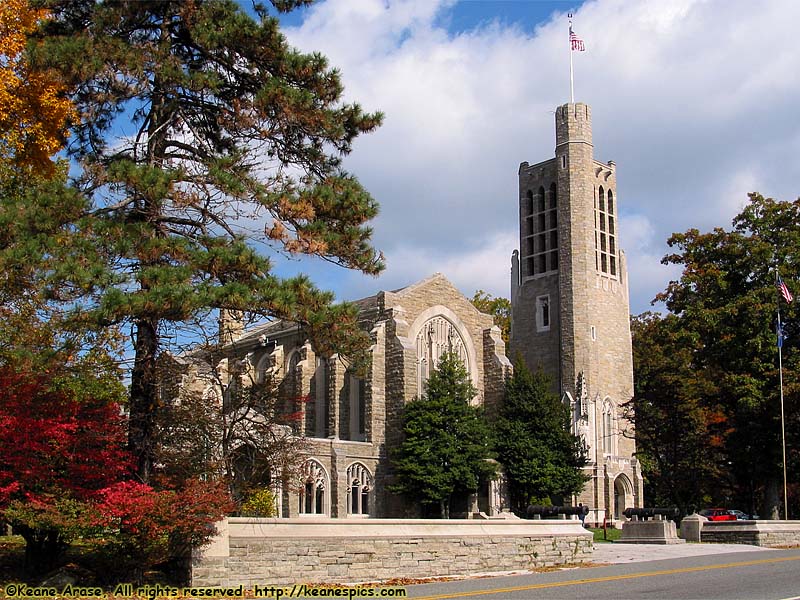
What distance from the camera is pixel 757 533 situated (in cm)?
2536

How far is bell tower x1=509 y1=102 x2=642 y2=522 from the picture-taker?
46188 mm

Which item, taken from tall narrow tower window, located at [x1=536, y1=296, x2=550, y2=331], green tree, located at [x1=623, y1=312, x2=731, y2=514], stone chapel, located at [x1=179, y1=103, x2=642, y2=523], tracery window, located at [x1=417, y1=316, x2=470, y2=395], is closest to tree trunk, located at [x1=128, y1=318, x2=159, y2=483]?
stone chapel, located at [x1=179, y1=103, x2=642, y2=523]

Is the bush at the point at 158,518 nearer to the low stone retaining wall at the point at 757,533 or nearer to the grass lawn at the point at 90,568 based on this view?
the grass lawn at the point at 90,568

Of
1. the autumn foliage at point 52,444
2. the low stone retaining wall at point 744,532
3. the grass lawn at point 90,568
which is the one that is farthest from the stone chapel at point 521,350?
the autumn foliage at point 52,444

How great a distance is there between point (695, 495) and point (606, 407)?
243 inches

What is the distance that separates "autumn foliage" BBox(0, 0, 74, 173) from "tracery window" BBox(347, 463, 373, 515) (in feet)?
66.9

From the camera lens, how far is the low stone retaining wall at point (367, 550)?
14422 mm

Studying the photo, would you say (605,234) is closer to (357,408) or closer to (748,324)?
(748,324)

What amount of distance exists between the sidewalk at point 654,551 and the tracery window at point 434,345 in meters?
15.1

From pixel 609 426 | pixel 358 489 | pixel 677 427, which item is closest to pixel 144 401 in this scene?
pixel 358 489

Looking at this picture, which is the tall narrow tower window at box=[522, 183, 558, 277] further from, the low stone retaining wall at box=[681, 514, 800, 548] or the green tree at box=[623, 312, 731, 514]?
the low stone retaining wall at box=[681, 514, 800, 548]

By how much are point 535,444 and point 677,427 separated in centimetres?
867

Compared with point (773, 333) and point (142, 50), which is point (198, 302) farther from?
point (773, 333)

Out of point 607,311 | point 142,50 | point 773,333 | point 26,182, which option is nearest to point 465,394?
point 773,333
